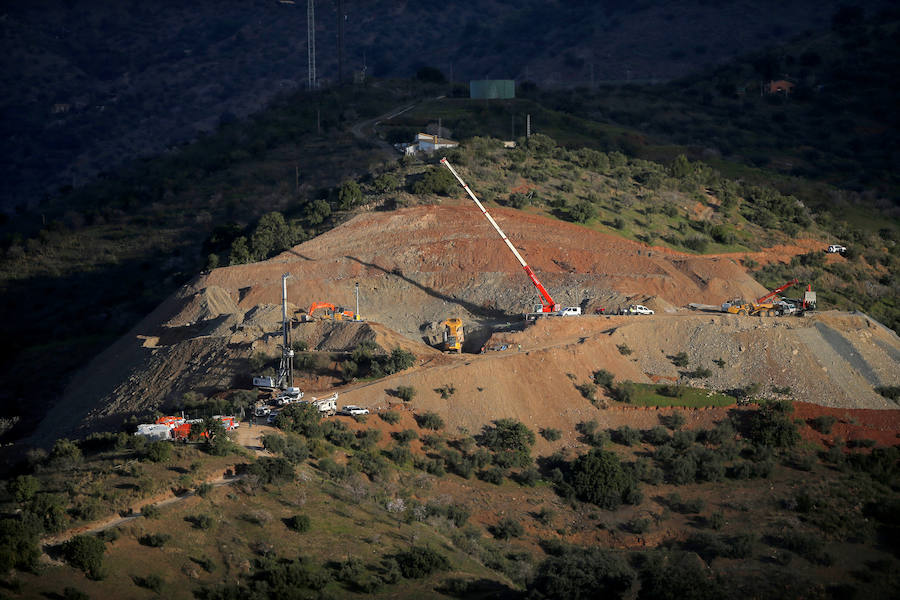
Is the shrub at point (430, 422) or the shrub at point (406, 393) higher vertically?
the shrub at point (406, 393)

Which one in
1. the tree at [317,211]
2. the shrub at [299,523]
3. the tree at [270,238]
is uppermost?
the tree at [317,211]

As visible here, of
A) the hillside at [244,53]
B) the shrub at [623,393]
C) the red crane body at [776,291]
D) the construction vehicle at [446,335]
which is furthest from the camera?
the hillside at [244,53]

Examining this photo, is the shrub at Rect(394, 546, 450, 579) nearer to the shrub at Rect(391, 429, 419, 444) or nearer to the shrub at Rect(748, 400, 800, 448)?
the shrub at Rect(391, 429, 419, 444)

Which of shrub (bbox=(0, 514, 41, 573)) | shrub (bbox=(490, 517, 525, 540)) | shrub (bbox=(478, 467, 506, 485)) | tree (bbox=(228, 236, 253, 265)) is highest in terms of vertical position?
tree (bbox=(228, 236, 253, 265))

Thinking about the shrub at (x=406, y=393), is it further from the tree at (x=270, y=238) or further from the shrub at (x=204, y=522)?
the tree at (x=270, y=238)

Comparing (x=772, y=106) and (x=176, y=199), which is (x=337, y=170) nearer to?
(x=176, y=199)

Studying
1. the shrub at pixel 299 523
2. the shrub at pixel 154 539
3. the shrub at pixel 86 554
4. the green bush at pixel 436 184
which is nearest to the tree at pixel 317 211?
the green bush at pixel 436 184

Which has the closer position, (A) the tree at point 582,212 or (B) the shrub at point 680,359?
(B) the shrub at point 680,359

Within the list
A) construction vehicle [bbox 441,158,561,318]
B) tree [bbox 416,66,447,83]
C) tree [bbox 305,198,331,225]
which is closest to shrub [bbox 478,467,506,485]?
construction vehicle [bbox 441,158,561,318]

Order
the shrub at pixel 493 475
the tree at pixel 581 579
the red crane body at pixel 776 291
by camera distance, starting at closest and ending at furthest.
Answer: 1. the tree at pixel 581 579
2. the shrub at pixel 493 475
3. the red crane body at pixel 776 291
